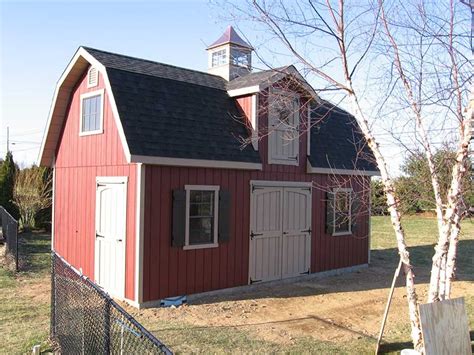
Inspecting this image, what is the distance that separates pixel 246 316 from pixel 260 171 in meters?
3.45

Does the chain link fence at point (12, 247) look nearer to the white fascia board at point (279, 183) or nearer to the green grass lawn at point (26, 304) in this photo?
the green grass lawn at point (26, 304)

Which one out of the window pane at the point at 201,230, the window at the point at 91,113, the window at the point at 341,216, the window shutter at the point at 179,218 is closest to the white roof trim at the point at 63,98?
the window at the point at 91,113

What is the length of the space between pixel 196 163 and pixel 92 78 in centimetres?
330

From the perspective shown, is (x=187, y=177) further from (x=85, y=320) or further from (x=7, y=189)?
(x=7, y=189)

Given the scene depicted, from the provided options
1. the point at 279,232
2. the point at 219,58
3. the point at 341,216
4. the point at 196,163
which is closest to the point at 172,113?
the point at 196,163

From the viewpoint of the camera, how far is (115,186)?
9.29 metres

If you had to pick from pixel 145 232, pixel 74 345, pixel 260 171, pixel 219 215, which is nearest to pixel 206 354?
pixel 74 345

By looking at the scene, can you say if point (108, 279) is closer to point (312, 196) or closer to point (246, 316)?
point (246, 316)

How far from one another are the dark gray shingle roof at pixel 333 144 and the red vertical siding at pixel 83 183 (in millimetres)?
4763

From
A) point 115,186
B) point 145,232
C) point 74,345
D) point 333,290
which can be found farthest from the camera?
point 333,290

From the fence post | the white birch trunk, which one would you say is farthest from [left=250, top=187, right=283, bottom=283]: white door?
the fence post

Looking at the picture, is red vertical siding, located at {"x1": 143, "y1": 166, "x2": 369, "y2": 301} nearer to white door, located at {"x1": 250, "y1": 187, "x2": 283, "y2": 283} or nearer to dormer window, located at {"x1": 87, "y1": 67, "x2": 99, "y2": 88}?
white door, located at {"x1": 250, "y1": 187, "x2": 283, "y2": 283}

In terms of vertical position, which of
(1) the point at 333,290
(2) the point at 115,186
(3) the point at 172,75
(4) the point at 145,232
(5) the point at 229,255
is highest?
(3) the point at 172,75

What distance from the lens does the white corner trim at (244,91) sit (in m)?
10.0
